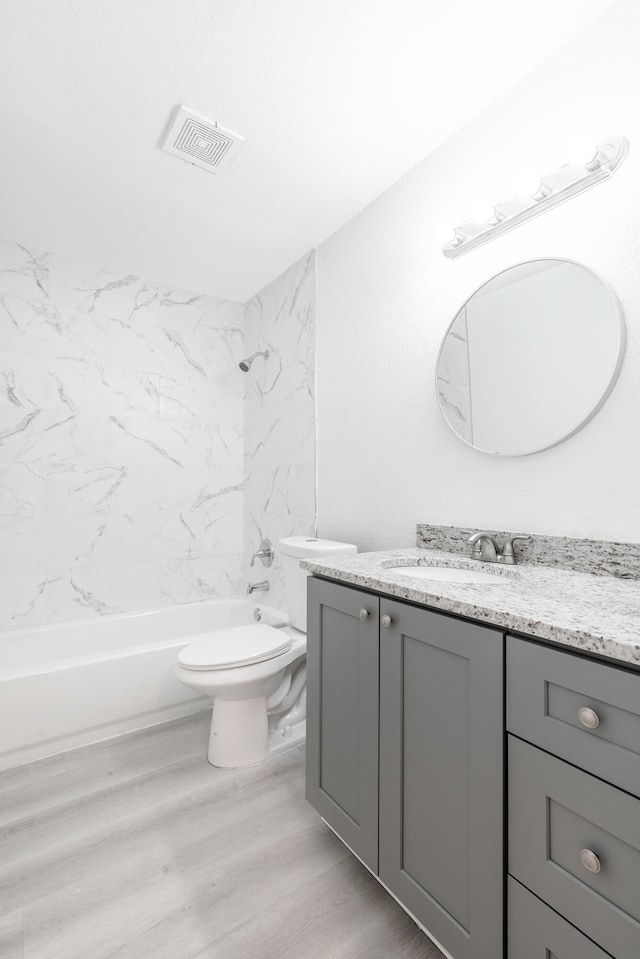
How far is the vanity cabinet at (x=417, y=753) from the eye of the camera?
2.87ft

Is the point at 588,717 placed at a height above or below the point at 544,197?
below

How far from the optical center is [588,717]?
0.71 meters

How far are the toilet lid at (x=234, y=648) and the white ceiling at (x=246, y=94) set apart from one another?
75.2 inches

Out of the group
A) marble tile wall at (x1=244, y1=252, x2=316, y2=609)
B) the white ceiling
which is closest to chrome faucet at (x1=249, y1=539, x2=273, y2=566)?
marble tile wall at (x1=244, y1=252, x2=316, y2=609)

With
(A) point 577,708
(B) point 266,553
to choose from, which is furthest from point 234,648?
(A) point 577,708

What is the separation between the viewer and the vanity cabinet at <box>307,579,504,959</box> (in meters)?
0.88

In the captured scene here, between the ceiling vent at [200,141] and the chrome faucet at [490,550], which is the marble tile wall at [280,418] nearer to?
the ceiling vent at [200,141]

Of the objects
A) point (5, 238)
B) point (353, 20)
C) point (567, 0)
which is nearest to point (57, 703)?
point (5, 238)

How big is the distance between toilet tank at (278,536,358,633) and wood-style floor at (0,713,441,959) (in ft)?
1.95

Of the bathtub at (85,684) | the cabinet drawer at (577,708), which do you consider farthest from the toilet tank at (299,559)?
the cabinet drawer at (577,708)

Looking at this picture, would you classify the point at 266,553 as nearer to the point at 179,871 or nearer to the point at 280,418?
the point at 280,418

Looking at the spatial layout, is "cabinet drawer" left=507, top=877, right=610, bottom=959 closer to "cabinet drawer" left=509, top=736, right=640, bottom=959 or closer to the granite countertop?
"cabinet drawer" left=509, top=736, right=640, bottom=959

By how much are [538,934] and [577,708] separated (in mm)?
418

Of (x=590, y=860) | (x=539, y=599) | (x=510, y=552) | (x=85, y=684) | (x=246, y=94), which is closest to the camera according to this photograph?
(x=590, y=860)
